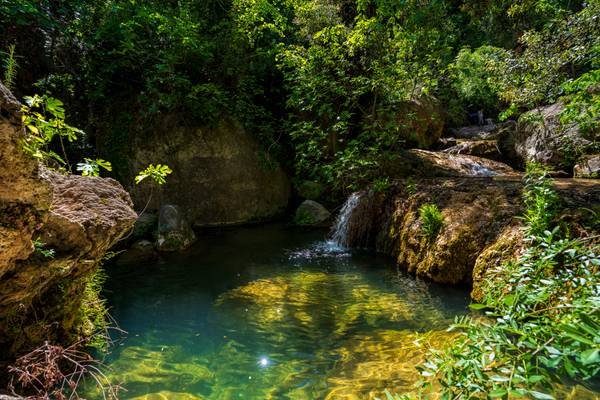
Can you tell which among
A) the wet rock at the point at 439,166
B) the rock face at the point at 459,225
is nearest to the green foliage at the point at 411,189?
the rock face at the point at 459,225

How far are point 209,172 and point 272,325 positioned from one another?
707cm

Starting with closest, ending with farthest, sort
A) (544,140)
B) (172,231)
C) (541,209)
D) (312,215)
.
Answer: (541,209), (172,231), (544,140), (312,215)

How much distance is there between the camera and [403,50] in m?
9.07

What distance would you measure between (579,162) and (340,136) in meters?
6.62

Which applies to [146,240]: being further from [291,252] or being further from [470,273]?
[470,273]

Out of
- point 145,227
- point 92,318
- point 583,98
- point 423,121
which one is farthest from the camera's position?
point 423,121

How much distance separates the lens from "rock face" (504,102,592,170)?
8.51 meters

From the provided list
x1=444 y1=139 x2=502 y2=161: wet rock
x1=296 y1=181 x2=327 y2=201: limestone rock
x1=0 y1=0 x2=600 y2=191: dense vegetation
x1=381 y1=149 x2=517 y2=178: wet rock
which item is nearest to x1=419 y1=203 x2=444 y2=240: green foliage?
x1=0 y1=0 x2=600 y2=191: dense vegetation

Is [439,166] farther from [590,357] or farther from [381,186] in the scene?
[590,357]

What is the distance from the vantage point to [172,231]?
26.5 ft

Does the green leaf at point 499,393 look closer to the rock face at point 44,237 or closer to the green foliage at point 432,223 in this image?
the rock face at point 44,237

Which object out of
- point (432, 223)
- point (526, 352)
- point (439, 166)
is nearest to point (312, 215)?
point (439, 166)

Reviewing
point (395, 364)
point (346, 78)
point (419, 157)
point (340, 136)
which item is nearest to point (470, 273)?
point (395, 364)

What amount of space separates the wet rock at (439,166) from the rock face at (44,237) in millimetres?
7410
